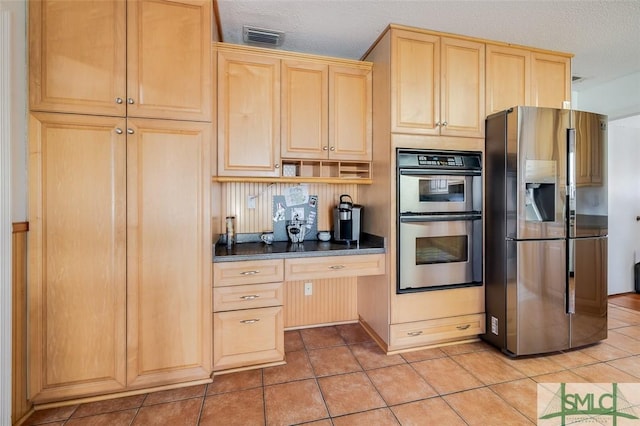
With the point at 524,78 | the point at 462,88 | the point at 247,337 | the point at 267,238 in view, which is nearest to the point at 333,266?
the point at 267,238

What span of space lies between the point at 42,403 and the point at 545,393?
9.84ft

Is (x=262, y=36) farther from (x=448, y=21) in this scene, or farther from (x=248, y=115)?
(x=448, y=21)

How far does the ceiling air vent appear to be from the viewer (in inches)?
88.8

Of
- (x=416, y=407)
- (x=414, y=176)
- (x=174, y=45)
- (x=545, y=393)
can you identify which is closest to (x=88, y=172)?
(x=174, y=45)

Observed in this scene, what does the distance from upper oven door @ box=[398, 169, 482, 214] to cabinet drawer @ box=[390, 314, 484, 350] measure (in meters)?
0.89

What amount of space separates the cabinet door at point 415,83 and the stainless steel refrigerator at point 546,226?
0.54 meters

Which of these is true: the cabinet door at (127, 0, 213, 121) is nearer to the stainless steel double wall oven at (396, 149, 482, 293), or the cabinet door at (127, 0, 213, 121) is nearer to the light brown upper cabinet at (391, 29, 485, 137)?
the light brown upper cabinet at (391, 29, 485, 137)

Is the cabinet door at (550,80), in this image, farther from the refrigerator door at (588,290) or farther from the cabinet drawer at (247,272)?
the cabinet drawer at (247,272)

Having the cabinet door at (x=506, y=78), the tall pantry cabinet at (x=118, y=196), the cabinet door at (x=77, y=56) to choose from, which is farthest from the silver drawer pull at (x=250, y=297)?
the cabinet door at (x=506, y=78)

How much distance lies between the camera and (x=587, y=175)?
7.23 feet

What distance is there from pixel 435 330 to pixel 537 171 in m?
1.43

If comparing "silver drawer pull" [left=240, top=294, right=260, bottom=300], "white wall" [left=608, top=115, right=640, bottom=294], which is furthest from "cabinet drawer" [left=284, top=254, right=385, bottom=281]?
"white wall" [left=608, top=115, right=640, bottom=294]

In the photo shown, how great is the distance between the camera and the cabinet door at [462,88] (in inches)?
89.8

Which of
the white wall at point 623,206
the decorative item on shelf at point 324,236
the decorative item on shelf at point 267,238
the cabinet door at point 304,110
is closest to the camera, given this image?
the cabinet door at point 304,110
